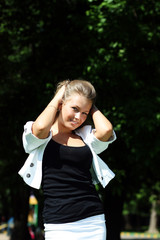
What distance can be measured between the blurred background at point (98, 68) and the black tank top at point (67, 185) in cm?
466

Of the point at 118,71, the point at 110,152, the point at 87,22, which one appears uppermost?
the point at 87,22

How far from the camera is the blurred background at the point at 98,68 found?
29.0 feet

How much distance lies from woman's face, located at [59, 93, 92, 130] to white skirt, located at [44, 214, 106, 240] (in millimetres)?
682

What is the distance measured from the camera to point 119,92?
31.1 ft

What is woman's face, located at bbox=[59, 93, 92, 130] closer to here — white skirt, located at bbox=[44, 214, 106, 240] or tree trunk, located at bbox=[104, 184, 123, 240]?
white skirt, located at bbox=[44, 214, 106, 240]

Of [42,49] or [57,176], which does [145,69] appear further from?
[57,176]

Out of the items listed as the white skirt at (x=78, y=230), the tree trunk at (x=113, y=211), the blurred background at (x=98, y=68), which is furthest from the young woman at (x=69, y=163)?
the tree trunk at (x=113, y=211)

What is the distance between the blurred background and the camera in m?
8.84

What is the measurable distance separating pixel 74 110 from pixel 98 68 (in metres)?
6.15

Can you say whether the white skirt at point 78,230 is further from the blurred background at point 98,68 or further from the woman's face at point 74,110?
the blurred background at point 98,68

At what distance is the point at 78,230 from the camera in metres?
2.72

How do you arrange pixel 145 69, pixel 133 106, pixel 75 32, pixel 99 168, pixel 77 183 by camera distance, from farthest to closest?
pixel 75 32, pixel 145 69, pixel 133 106, pixel 99 168, pixel 77 183

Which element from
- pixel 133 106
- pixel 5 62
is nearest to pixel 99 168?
pixel 133 106

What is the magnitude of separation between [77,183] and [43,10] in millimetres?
9084
